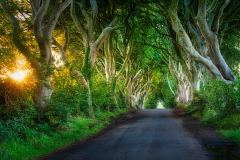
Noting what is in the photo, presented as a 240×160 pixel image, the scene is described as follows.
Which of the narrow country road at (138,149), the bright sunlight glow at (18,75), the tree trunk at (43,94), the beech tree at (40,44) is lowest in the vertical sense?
the narrow country road at (138,149)

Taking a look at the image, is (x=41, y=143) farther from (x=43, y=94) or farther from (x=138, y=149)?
(x=43, y=94)

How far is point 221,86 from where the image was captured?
23156mm

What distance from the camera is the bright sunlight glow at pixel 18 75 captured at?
17.5m

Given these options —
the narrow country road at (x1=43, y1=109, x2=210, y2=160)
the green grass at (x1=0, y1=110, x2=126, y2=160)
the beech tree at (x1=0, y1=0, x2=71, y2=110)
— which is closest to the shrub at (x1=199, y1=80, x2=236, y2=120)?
the narrow country road at (x1=43, y1=109, x2=210, y2=160)

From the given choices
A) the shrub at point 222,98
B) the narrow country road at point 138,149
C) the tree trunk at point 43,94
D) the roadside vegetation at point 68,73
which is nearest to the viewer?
the narrow country road at point 138,149

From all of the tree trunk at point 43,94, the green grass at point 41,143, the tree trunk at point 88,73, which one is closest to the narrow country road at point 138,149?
the green grass at point 41,143

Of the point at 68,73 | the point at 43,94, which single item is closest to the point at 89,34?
the point at 68,73

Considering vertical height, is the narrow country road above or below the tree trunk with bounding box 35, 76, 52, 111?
below

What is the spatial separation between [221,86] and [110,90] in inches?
624

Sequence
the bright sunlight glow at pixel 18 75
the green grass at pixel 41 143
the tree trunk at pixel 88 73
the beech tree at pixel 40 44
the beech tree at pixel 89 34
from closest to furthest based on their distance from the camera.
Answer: the green grass at pixel 41 143, the bright sunlight glow at pixel 18 75, the beech tree at pixel 40 44, the tree trunk at pixel 88 73, the beech tree at pixel 89 34

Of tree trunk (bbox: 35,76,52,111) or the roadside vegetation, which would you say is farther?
tree trunk (bbox: 35,76,52,111)

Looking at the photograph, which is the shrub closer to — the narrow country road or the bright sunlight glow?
the narrow country road

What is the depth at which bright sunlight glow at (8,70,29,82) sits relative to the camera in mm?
17513

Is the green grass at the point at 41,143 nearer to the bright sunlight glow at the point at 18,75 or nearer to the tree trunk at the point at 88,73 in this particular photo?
the bright sunlight glow at the point at 18,75
